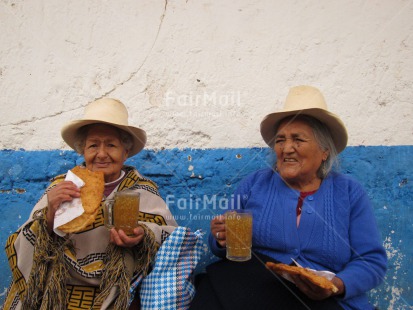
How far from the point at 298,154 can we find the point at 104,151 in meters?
1.24

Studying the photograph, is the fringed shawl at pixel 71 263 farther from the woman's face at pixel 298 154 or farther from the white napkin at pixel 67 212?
the woman's face at pixel 298 154

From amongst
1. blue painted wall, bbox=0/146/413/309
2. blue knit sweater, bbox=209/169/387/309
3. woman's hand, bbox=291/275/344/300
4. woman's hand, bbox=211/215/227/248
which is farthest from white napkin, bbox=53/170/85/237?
woman's hand, bbox=291/275/344/300

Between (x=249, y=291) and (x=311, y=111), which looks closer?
(x=249, y=291)

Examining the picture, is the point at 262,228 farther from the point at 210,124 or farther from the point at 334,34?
the point at 334,34

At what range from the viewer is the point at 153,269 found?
2500 millimetres

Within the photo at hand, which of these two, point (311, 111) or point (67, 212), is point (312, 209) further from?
point (67, 212)

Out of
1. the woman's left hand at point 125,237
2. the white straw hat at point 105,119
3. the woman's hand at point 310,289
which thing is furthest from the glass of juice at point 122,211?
the woman's hand at point 310,289

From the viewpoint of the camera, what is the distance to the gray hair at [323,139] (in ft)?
9.12

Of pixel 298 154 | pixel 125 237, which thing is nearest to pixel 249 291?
pixel 125 237

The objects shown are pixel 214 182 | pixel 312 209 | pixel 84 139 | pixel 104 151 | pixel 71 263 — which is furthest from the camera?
pixel 214 182

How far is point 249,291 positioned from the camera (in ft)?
7.90

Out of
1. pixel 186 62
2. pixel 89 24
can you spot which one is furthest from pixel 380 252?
pixel 89 24

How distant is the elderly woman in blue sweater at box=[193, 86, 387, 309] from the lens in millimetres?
2469

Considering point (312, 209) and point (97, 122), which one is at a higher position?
point (97, 122)
